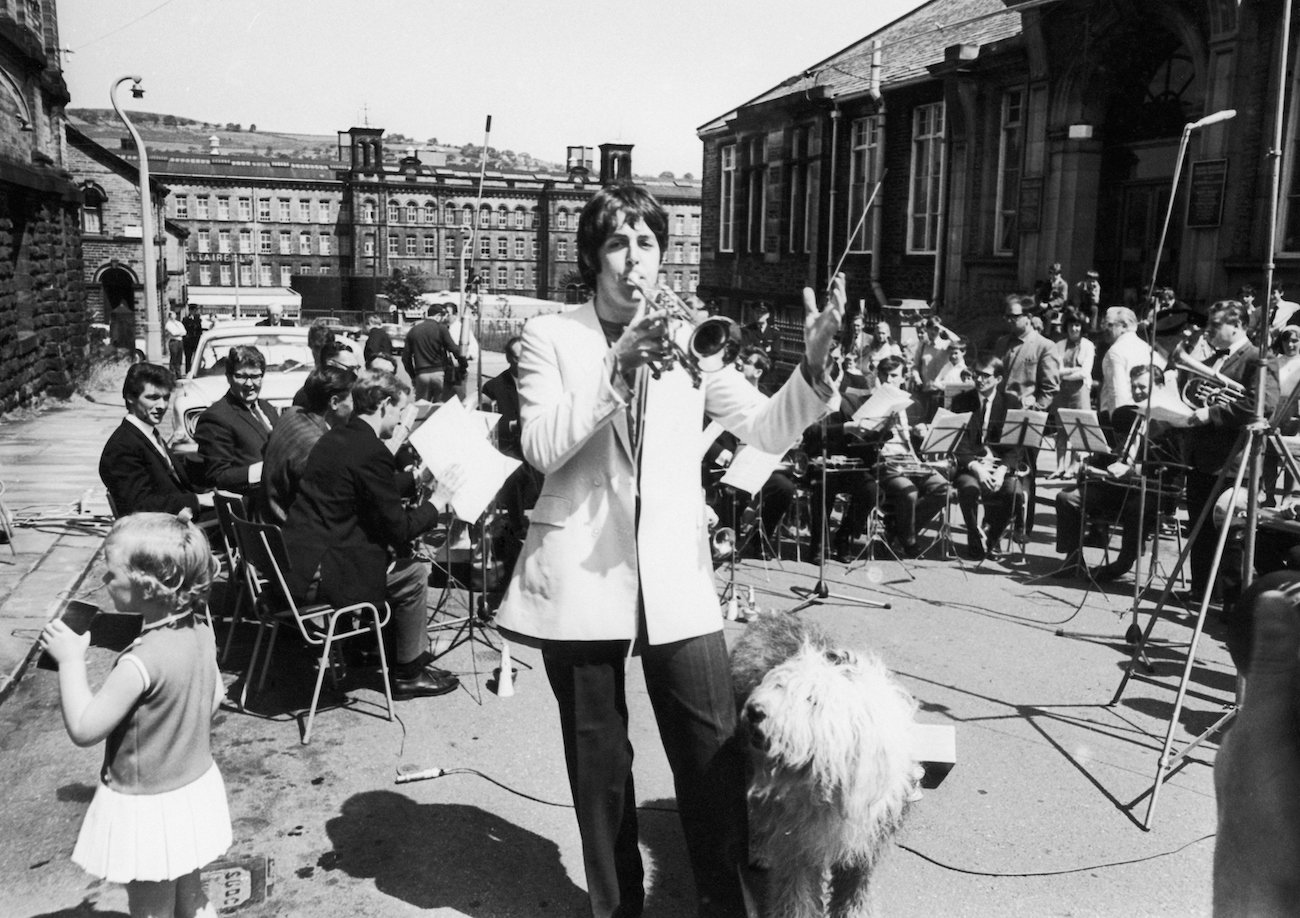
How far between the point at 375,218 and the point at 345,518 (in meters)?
108

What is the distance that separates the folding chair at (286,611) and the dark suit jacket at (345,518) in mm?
76

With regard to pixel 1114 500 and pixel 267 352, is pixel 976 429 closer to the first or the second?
pixel 1114 500

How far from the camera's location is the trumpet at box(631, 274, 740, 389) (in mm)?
2727

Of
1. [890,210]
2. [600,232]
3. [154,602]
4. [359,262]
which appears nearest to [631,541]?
[600,232]

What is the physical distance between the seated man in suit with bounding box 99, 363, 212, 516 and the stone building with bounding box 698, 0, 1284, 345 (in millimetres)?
7491

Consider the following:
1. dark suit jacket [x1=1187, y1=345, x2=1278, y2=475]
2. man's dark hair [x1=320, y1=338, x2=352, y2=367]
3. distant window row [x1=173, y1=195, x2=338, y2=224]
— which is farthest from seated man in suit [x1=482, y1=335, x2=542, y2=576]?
distant window row [x1=173, y1=195, x2=338, y2=224]

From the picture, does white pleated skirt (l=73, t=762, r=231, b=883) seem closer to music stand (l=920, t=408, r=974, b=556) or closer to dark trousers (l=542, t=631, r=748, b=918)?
dark trousers (l=542, t=631, r=748, b=918)

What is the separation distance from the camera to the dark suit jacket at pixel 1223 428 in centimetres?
682

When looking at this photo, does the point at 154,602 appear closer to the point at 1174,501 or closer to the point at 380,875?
the point at 380,875

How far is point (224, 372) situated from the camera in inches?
517

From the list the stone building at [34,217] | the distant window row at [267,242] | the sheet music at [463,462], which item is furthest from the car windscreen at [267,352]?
the distant window row at [267,242]

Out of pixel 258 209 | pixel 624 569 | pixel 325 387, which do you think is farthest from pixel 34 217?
pixel 258 209

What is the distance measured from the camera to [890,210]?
22.7m

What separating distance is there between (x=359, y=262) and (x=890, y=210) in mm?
92266
